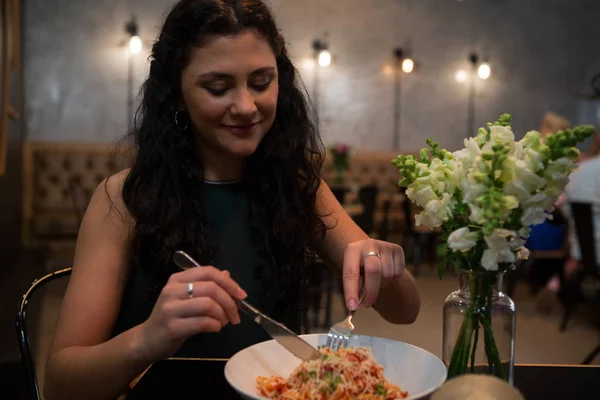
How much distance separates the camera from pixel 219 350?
140cm

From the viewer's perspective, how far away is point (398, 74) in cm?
785

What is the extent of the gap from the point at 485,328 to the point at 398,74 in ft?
24.0

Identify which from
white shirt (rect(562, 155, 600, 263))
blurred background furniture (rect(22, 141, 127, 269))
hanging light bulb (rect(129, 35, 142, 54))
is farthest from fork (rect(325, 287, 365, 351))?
hanging light bulb (rect(129, 35, 142, 54))

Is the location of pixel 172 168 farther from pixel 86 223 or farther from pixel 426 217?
pixel 426 217

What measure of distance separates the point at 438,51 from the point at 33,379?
24.1ft

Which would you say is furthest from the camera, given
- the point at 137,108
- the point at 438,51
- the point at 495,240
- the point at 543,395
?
the point at 438,51

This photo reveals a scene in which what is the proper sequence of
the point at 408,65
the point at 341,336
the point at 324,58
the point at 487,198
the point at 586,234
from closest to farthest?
1. the point at 487,198
2. the point at 341,336
3. the point at 586,234
4. the point at 324,58
5. the point at 408,65

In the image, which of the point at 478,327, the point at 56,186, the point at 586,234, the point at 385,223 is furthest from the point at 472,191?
the point at 56,186

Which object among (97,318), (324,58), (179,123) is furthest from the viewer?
(324,58)

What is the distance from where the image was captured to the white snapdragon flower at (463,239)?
75 centimetres

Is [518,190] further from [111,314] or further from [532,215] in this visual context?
[111,314]

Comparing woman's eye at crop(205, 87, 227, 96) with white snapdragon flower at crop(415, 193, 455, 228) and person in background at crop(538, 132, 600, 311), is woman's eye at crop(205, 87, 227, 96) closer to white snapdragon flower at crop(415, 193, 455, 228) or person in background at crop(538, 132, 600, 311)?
white snapdragon flower at crop(415, 193, 455, 228)

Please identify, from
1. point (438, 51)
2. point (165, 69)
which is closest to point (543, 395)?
point (165, 69)

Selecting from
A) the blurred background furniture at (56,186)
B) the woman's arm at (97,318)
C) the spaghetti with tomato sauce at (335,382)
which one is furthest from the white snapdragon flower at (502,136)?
the blurred background furniture at (56,186)
